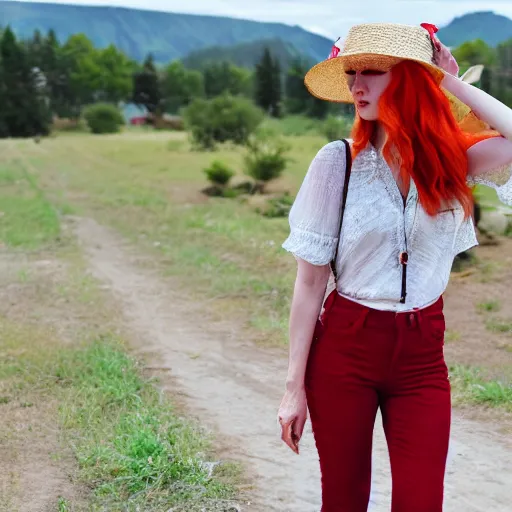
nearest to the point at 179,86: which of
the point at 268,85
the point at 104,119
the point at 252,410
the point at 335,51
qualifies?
the point at 268,85

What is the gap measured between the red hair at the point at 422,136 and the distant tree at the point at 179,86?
23.4 metres

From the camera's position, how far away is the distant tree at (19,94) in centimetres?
3097

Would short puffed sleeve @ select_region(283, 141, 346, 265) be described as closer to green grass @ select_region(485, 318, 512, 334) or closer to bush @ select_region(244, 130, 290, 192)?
green grass @ select_region(485, 318, 512, 334)

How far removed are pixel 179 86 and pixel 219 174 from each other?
45.3 feet

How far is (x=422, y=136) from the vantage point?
1.79 metres

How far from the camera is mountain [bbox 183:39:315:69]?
85.1 ft

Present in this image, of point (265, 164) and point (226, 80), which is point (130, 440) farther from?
point (226, 80)

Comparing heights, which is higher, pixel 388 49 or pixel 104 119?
pixel 388 49

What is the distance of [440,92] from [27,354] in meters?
3.74

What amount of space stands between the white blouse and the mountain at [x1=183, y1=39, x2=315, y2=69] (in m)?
23.2

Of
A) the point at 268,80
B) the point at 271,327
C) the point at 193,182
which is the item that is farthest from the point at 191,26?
the point at 271,327

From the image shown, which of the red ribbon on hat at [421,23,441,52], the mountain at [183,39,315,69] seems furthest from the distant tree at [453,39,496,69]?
the mountain at [183,39,315,69]

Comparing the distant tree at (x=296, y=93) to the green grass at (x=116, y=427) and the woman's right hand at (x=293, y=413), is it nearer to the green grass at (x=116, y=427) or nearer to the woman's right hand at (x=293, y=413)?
the green grass at (x=116, y=427)

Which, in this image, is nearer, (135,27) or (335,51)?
(335,51)
